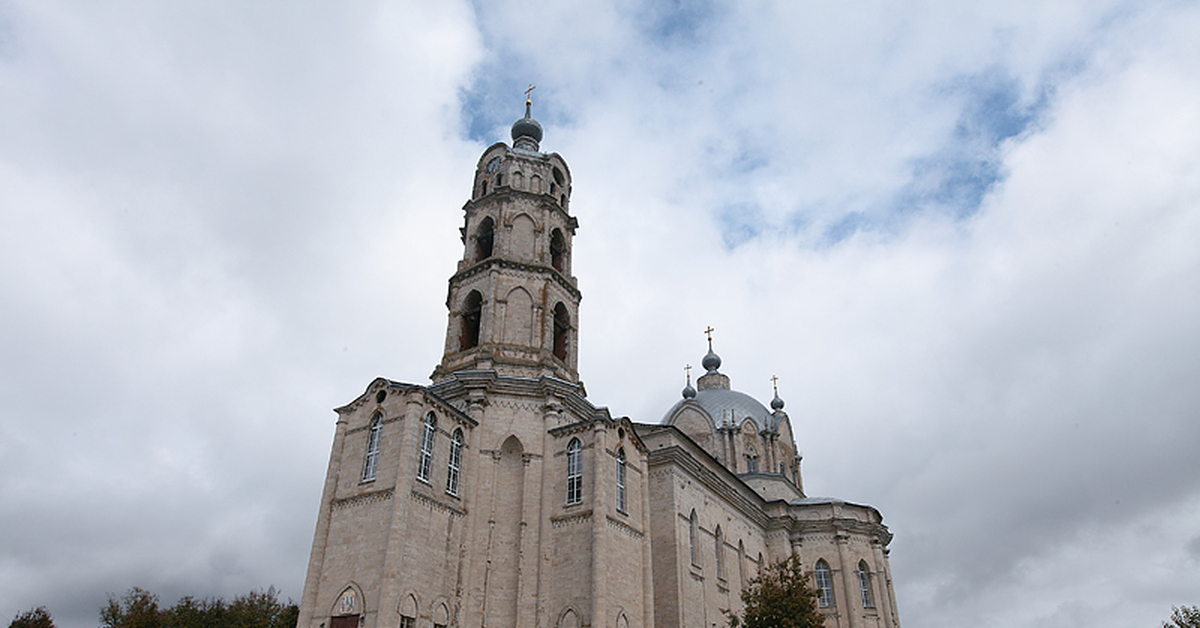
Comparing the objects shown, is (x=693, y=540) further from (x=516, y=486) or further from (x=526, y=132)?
(x=526, y=132)

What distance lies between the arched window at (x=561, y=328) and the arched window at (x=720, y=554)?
10299mm

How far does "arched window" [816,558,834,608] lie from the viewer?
38031 millimetres

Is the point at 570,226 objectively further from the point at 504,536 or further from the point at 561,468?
the point at 504,536

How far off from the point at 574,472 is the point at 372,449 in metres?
6.26

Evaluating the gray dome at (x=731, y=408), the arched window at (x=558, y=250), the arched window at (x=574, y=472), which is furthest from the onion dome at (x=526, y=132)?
the gray dome at (x=731, y=408)

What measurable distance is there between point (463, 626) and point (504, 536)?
112 inches

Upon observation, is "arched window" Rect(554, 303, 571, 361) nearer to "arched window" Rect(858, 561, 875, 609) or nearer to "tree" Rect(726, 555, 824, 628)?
"tree" Rect(726, 555, 824, 628)

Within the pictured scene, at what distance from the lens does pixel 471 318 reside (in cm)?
2878

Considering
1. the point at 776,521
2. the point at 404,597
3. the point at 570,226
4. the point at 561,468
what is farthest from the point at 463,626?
the point at 776,521

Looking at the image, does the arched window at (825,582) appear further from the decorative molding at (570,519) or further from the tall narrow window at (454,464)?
the tall narrow window at (454,464)

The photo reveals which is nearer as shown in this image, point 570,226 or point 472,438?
point 472,438

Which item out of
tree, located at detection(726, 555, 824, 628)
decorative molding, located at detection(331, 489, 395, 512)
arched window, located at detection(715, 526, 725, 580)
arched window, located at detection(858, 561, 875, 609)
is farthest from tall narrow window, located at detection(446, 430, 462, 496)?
arched window, located at detection(858, 561, 875, 609)

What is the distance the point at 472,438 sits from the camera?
78.9 feet

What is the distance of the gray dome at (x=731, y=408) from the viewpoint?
1774 inches
